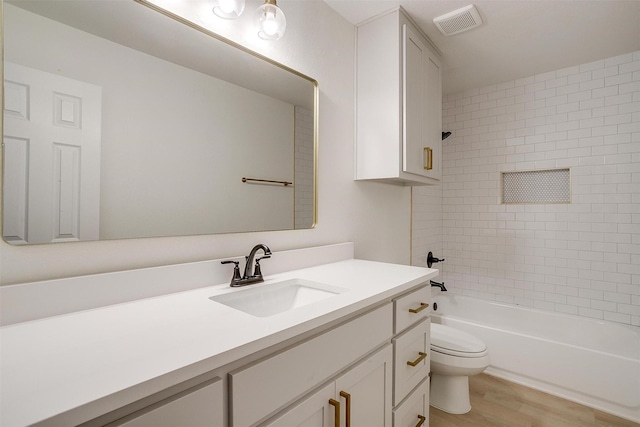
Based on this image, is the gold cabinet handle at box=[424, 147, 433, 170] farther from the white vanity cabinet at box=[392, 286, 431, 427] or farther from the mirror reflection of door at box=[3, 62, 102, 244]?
the mirror reflection of door at box=[3, 62, 102, 244]

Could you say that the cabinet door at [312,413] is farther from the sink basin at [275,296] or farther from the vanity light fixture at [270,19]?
the vanity light fixture at [270,19]

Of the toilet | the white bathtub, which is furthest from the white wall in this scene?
the white bathtub

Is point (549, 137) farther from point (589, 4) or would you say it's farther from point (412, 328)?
point (412, 328)

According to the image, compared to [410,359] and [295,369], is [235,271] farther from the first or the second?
[410,359]

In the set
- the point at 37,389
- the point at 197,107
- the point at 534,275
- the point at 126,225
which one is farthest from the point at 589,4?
the point at 37,389

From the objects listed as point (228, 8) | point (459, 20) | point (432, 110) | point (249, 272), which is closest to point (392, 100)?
point (432, 110)

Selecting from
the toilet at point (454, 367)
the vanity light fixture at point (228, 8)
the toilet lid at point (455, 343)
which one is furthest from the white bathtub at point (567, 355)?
the vanity light fixture at point (228, 8)

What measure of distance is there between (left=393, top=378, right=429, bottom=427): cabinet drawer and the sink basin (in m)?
0.56

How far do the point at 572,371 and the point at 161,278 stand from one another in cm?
271

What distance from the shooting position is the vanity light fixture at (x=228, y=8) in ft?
3.76

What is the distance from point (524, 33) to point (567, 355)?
228 cm

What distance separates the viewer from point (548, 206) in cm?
281

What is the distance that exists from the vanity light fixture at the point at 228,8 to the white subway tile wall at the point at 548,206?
2193mm

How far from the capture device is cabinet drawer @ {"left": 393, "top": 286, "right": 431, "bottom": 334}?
48.3 inches
